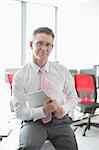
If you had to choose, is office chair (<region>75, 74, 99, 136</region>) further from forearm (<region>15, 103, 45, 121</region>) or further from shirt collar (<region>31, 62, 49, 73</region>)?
forearm (<region>15, 103, 45, 121</region>)

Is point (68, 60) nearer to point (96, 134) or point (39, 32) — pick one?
point (96, 134)

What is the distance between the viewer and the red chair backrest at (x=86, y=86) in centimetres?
351

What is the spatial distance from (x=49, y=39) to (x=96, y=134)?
2.19 meters

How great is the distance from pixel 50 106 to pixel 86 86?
1.90 meters

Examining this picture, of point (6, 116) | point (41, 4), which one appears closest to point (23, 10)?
point (41, 4)

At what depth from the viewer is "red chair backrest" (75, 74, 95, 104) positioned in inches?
138

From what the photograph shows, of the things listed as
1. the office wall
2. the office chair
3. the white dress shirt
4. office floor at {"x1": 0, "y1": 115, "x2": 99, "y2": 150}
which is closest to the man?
the white dress shirt

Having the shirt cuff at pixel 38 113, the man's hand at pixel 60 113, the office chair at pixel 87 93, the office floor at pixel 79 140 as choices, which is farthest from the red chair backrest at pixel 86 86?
the shirt cuff at pixel 38 113

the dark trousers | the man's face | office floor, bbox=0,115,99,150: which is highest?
the man's face

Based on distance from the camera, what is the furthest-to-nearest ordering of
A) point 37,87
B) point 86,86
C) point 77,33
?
point 77,33
point 86,86
point 37,87

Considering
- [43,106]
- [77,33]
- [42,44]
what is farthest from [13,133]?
[77,33]

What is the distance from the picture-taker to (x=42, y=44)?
185cm

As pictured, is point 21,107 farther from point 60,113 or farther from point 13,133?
point 13,133

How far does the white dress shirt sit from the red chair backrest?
4.90 feet
